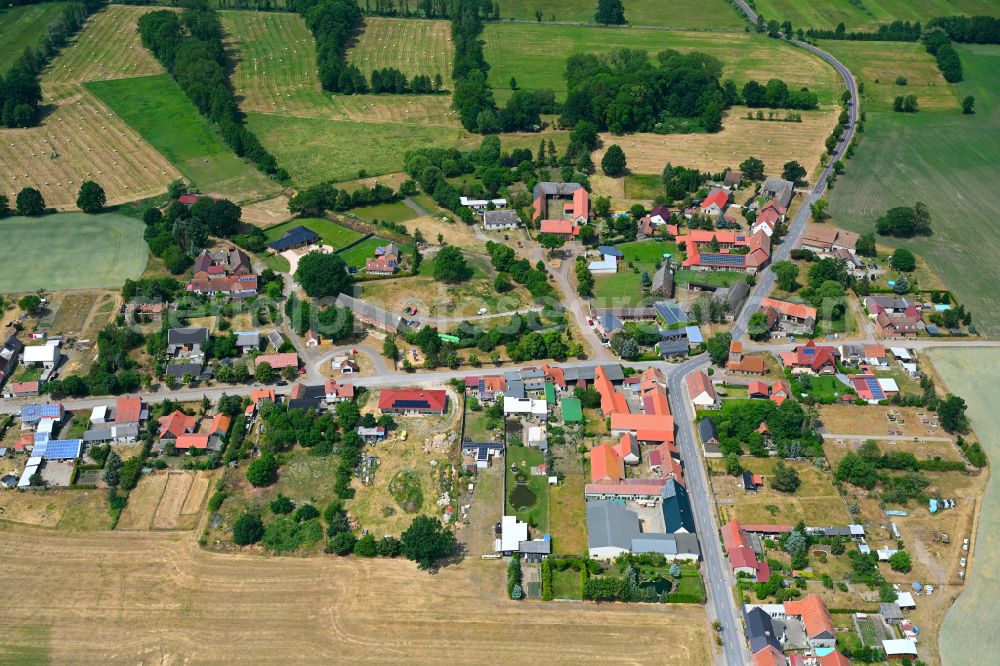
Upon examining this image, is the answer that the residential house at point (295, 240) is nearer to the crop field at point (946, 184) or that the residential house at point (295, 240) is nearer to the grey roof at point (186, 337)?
the grey roof at point (186, 337)

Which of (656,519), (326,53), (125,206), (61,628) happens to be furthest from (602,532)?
(326,53)

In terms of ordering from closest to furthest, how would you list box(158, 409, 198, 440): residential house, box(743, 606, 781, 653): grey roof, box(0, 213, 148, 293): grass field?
1. box(743, 606, 781, 653): grey roof
2. box(158, 409, 198, 440): residential house
3. box(0, 213, 148, 293): grass field

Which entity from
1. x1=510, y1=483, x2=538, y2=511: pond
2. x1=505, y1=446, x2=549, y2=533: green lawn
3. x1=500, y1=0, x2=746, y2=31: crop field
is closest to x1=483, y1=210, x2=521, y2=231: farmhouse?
x1=505, y1=446, x2=549, y2=533: green lawn

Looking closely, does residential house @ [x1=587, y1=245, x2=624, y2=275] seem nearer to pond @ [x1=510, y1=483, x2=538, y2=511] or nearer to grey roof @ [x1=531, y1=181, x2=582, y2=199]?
grey roof @ [x1=531, y1=181, x2=582, y2=199]

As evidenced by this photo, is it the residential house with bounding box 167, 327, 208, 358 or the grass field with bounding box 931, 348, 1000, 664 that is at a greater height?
the grass field with bounding box 931, 348, 1000, 664

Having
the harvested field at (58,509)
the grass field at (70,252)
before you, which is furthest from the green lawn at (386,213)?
Result: the harvested field at (58,509)

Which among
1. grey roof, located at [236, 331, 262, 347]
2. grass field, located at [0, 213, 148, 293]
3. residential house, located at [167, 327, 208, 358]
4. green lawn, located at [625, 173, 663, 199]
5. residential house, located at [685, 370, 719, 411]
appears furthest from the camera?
green lawn, located at [625, 173, 663, 199]

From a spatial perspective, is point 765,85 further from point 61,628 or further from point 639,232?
point 61,628
